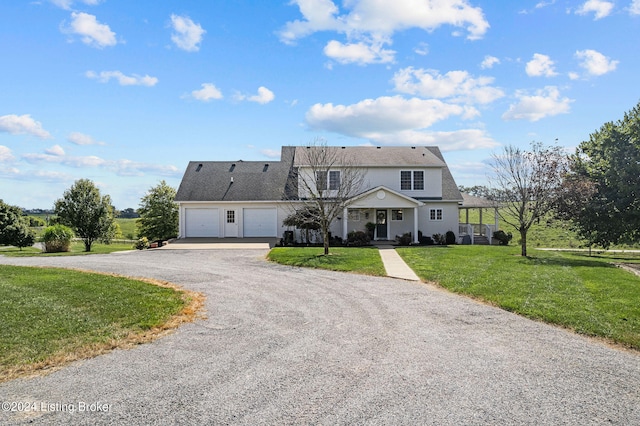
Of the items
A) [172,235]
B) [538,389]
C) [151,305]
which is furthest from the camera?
[172,235]

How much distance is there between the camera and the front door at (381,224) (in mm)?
27859

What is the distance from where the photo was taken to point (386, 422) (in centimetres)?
442

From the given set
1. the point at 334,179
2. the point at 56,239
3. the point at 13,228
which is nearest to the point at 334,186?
the point at 334,179

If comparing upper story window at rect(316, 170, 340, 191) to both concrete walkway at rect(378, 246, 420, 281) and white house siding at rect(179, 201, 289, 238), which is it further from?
concrete walkway at rect(378, 246, 420, 281)

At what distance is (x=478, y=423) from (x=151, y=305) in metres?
7.24

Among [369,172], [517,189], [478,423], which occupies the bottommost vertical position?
[478,423]

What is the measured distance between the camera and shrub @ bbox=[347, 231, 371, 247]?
2504 centimetres

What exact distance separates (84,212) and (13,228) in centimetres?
1171

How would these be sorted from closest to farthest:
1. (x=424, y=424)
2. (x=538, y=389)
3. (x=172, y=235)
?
(x=424, y=424) < (x=538, y=389) < (x=172, y=235)

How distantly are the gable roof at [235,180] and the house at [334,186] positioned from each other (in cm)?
7

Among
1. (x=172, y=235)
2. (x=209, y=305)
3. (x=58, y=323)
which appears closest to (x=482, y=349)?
(x=209, y=305)

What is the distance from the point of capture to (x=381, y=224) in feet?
91.6

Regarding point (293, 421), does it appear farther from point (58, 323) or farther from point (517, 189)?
point (517, 189)

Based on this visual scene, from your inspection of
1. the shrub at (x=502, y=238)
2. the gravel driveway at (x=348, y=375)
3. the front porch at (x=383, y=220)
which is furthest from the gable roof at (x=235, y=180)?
the gravel driveway at (x=348, y=375)
